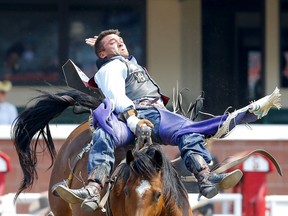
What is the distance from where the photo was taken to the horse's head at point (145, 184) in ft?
21.3

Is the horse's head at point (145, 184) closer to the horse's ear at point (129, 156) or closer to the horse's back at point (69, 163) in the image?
the horse's ear at point (129, 156)

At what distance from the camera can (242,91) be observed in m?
16.0

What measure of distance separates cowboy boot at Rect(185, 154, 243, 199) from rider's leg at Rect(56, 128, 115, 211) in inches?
20.9

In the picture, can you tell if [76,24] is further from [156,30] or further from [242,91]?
[242,91]

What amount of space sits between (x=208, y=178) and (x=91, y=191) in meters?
0.76

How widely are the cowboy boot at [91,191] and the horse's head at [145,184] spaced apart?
275 mm

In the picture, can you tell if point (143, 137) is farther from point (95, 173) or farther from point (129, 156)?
point (95, 173)

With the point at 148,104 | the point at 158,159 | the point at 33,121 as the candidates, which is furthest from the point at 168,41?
the point at 158,159

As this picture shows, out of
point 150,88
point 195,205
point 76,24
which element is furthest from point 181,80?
point 150,88

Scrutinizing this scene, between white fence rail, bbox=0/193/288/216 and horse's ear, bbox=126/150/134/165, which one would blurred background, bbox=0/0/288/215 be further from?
horse's ear, bbox=126/150/134/165

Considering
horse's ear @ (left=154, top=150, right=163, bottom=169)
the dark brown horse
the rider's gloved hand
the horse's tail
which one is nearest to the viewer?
the dark brown horse

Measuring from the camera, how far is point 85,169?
780 centimetres

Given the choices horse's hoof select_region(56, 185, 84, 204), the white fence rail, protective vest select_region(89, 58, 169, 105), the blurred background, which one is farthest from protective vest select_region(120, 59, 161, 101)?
the blurred background

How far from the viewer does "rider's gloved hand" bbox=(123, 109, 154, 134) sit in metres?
7.08
